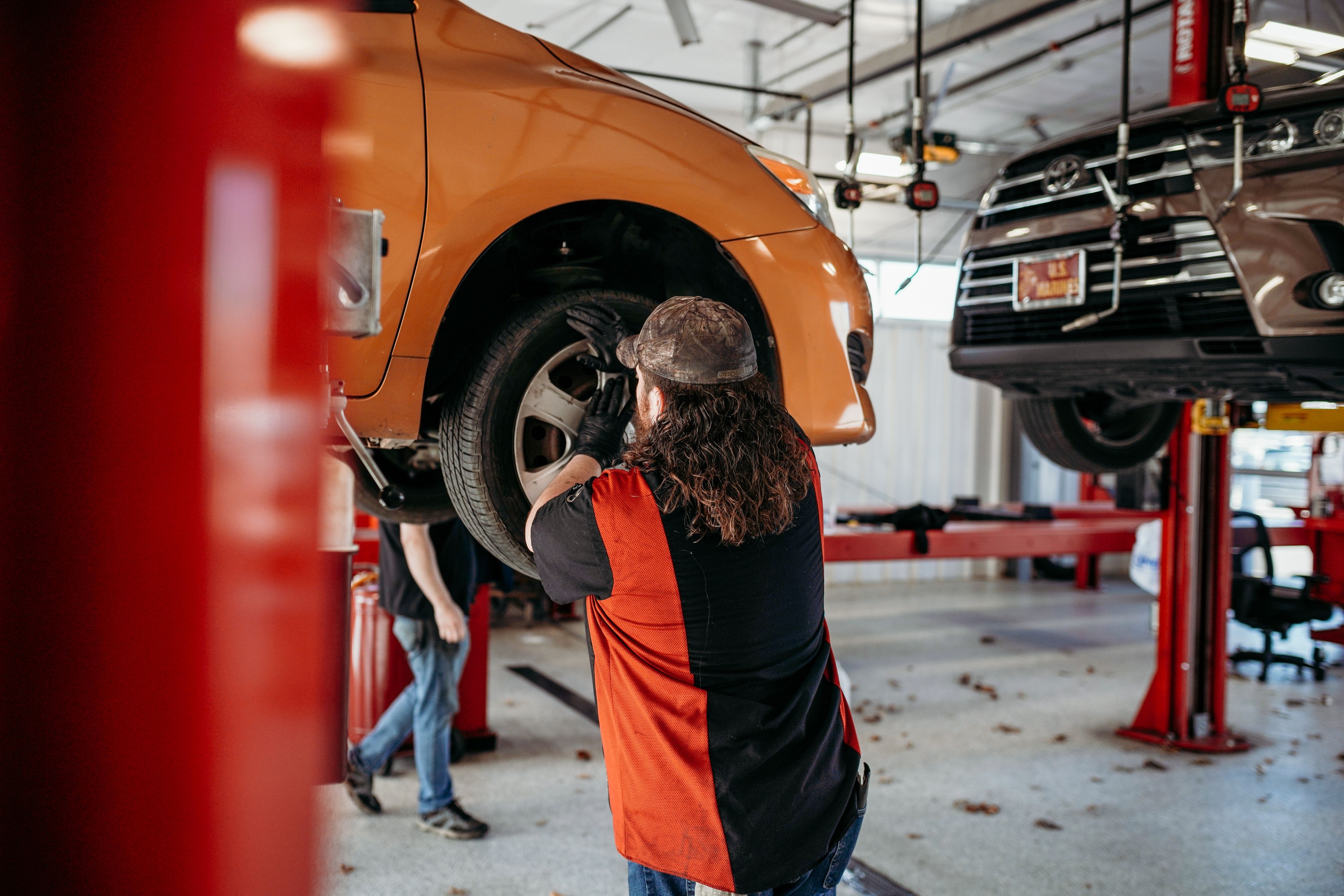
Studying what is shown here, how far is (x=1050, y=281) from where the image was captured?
383 centimetres

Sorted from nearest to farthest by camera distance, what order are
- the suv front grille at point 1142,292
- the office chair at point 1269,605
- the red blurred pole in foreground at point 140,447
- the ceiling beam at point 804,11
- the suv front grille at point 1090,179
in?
the red blurred pole in foreground at point 140,447, the suv front grille at point 1142,292, the suv front grille at point 1090,179, the ceiling beam at point 804,11, the office chair at point 1269,605

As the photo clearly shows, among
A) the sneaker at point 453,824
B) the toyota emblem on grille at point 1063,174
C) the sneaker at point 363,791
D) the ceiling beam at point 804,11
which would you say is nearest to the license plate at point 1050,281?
the toyota emblem on grille at point 1063,174

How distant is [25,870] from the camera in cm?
54

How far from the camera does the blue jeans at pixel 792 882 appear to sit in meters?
1.71

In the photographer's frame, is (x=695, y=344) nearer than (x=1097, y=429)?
Yes

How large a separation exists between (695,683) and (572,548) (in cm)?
32

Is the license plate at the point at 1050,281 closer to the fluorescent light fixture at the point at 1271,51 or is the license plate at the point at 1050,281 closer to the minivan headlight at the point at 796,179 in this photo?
the minivan headlight at the point at 796,179

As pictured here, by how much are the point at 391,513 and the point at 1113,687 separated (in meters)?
5.85

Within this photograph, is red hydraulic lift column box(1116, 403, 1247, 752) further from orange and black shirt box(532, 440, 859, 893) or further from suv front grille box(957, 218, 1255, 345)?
orange and black shirt box(532, 440, 859, 893)

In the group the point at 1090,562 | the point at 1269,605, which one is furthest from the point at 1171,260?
the point at 1090,562

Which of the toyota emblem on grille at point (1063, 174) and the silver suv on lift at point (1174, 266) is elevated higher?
the toyota emblem on grille at point (1063, 174)

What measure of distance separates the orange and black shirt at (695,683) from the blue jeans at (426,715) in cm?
247

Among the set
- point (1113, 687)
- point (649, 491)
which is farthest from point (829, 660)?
point (1113, 687)

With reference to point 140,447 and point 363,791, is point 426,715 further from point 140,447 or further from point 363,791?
point 140,447
